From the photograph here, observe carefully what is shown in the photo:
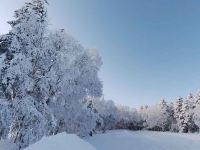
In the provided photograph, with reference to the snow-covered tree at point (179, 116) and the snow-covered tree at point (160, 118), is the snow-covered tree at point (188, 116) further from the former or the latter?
the snow-covered tree at point (160, 118)

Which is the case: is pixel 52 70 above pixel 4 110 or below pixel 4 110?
above

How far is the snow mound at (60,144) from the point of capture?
11.4 meters

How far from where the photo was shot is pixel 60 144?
1164 centimetres

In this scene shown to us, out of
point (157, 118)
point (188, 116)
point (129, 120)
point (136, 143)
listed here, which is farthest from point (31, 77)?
point (129, 120)

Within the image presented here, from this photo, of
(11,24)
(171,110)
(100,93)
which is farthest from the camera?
(171,110)

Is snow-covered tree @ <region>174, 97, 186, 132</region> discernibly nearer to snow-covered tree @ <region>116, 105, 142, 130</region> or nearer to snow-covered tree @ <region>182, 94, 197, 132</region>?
snow-covered tree @ <region>182, 94, 197, 132</region>

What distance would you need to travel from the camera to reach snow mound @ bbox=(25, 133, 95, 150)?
37.4 ft

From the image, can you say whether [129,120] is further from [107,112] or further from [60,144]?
[60,144]

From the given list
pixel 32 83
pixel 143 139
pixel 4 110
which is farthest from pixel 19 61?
pixel 143 139

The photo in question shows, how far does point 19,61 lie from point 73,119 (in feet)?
38.9

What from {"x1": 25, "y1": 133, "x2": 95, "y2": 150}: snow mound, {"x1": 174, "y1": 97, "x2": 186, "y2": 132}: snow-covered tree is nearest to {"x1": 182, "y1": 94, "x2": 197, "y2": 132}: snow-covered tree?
{"x1": 174, "y1": 97, "x2": 186, "y2": 132}: snow-covered tree

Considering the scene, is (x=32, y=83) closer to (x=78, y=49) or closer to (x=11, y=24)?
(x=11, y=24)

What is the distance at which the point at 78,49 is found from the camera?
112 feet

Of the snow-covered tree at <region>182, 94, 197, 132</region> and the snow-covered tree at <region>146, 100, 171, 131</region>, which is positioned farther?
the snow-covered tree at <region>146, 100, 171, 131</region>
